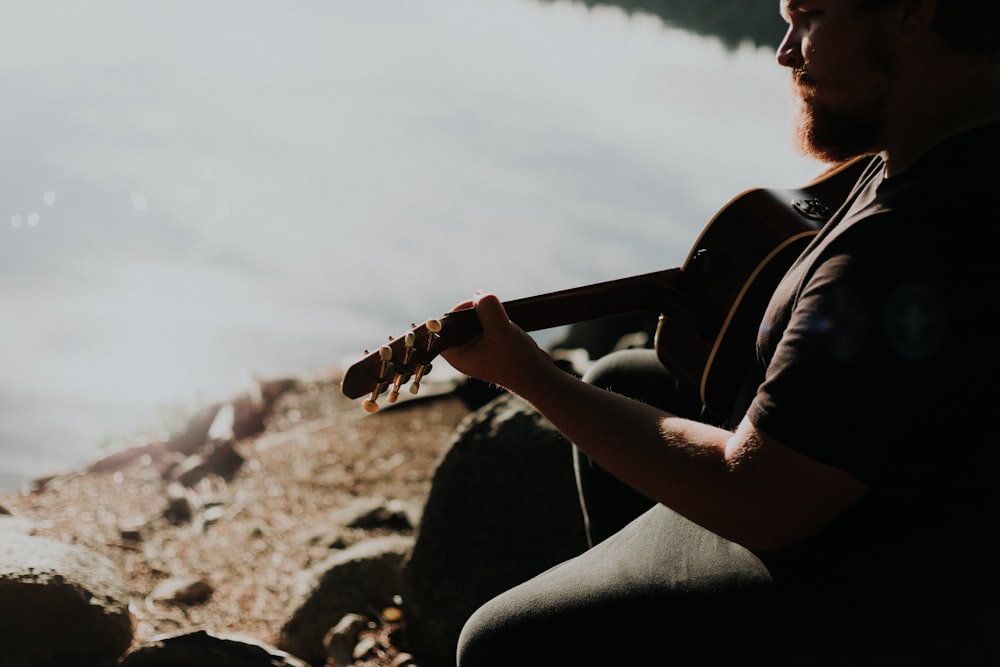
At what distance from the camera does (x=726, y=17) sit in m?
14.1

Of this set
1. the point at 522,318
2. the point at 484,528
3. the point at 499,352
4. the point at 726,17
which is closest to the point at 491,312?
the point at 499,352

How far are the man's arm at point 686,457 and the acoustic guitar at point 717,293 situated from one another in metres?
0.40

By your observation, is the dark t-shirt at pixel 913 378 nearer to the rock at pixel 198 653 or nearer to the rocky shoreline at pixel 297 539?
the rocky shoreline at pixel 297 539

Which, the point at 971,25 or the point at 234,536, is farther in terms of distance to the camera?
the point at 234,536

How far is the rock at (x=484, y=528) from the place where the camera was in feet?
11.3

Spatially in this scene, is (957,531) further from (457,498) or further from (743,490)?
(457,498)

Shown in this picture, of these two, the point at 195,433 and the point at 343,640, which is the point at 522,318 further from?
the point at 195,433

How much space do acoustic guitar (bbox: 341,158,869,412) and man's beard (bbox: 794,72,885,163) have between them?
26.6 inches

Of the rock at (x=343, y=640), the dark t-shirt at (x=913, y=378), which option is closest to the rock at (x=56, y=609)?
the rock at (x=343, y=640)

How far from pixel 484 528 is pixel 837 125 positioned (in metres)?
2.19

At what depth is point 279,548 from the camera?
5074 millimetres

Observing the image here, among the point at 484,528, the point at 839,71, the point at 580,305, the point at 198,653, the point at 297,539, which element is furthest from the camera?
the point at 297,539

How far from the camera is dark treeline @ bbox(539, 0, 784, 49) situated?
43.3 feet

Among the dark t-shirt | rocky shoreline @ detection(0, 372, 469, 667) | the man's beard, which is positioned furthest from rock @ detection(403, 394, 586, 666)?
the dark t-shirt
